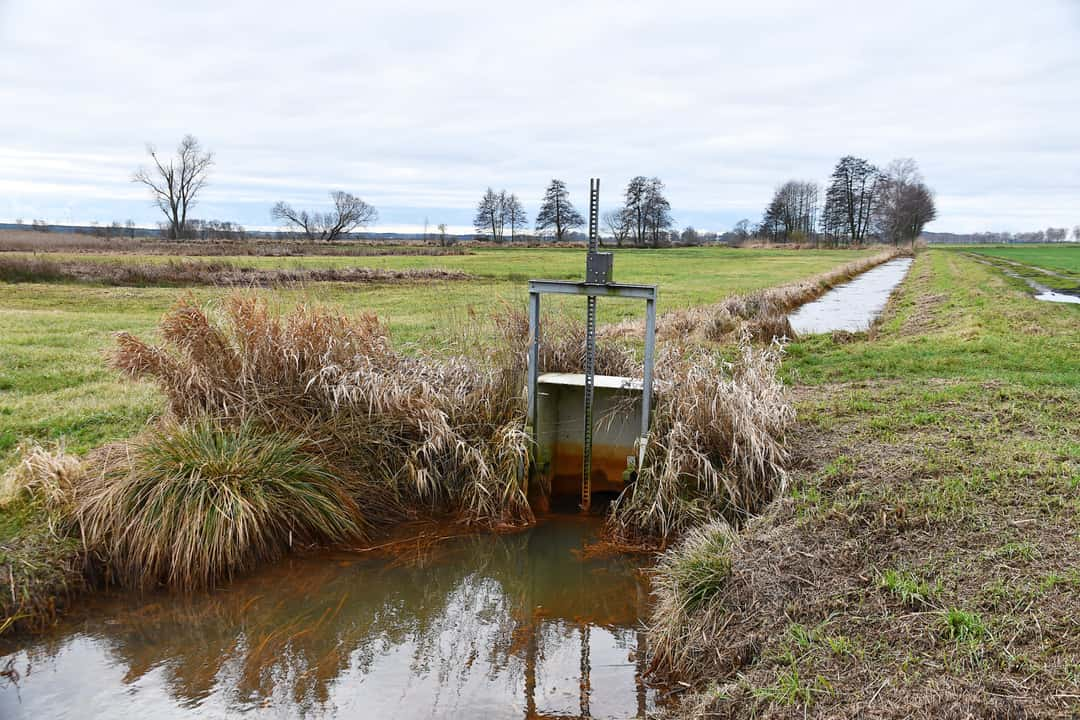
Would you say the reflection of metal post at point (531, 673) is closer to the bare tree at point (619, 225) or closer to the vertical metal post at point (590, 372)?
the vertical metal post at point (590, 372)

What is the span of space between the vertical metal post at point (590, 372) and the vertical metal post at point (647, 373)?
47 centimetres

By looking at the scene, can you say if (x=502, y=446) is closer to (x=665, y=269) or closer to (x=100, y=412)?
(x=100, y=412)

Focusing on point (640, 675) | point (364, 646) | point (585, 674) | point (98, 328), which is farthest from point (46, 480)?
point (98, 328)

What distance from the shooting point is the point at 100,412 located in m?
7.61

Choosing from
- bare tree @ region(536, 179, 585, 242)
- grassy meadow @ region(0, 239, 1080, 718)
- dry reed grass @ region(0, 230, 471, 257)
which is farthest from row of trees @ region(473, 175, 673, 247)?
grassy meadow @ region(0, 239, 1080, 718)

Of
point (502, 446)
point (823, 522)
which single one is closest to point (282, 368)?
point (502, 446)

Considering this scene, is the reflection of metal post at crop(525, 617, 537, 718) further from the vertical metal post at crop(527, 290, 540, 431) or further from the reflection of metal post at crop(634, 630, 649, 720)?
the vertical metal post at crop(527, 290, 540, 431)

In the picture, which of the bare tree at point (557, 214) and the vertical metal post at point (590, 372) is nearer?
the vertical metal post at point (590, 372)

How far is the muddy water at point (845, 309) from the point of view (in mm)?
16484

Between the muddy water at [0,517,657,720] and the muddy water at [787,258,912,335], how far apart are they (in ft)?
32.5

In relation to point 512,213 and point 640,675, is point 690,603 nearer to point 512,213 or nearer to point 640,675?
point 640,675

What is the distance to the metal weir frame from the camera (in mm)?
6215

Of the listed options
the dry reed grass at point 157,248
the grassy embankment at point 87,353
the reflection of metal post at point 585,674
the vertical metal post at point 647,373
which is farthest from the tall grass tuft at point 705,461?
the dry reed grass at point 157,248

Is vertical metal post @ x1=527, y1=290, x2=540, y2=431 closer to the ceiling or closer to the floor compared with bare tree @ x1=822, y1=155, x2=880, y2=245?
closer to the floor
